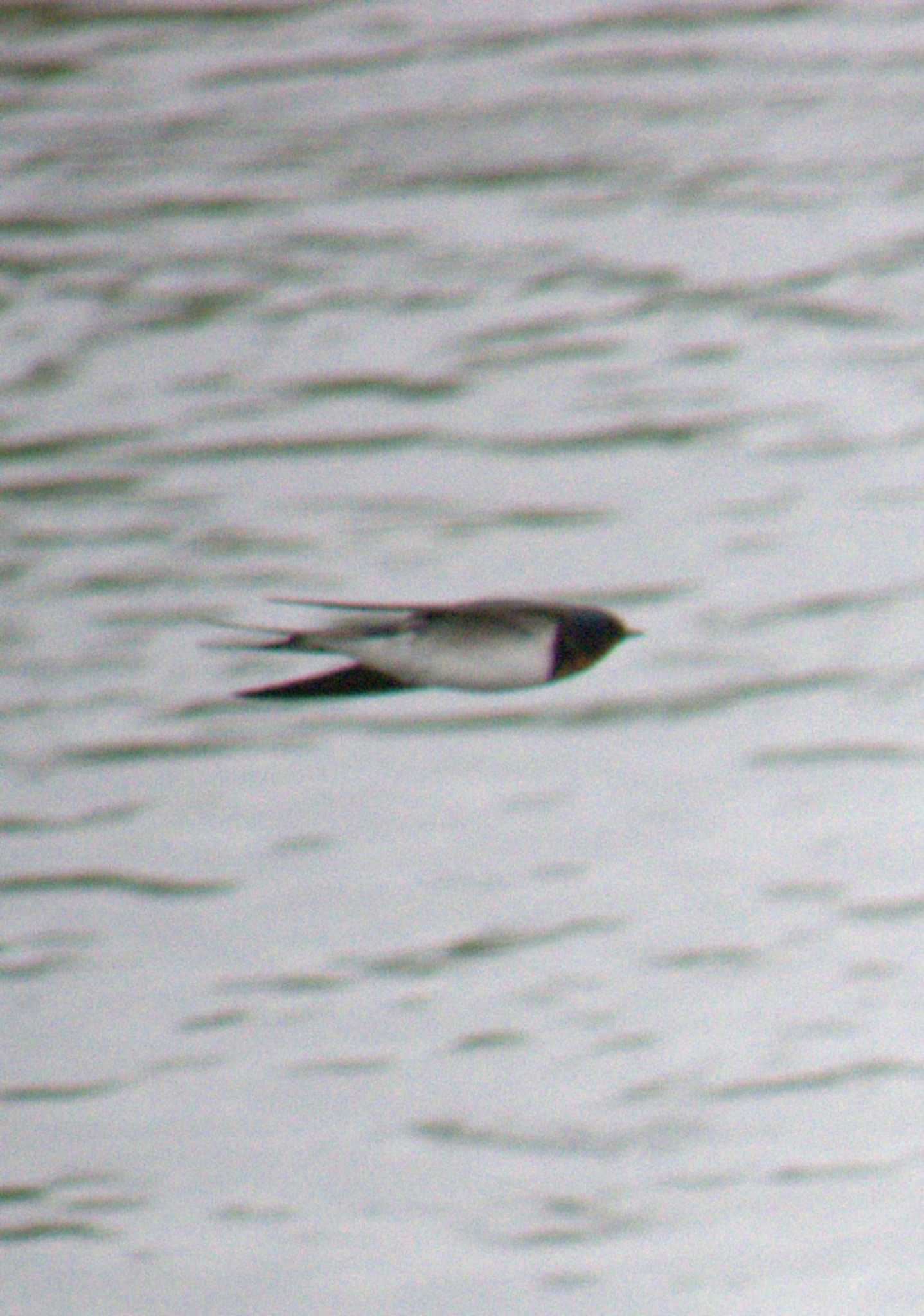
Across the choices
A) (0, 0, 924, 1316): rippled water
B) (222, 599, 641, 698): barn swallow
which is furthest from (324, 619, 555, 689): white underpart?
(0, 0, 924, 1316): rippled water

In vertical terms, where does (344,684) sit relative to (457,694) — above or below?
above

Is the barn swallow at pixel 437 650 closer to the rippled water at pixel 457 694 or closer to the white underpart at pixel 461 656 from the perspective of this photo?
the white underpart at pixel 461 656

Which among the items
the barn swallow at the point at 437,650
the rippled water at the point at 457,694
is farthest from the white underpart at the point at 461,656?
the rippled water at the point at 457,694

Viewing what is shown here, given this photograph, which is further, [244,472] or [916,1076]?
[244,472]

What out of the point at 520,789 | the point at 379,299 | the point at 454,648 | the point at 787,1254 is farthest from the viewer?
the point at 379,299

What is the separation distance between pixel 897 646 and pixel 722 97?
487 mm

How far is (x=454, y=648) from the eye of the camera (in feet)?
5.27

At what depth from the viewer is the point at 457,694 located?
209 cm

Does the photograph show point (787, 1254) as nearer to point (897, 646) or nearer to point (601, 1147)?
point (601, 1147)

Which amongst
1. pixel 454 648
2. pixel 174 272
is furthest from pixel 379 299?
pixel 454 648

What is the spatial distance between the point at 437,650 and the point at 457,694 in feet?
1.58

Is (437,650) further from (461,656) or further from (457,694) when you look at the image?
(457,694)

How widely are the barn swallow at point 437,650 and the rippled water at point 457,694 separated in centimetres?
38

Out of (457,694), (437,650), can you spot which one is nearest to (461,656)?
(437,650)
